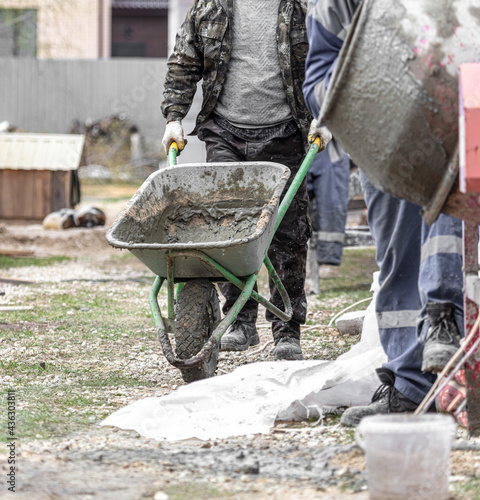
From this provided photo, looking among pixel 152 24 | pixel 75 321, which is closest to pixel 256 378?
pixel 75 321

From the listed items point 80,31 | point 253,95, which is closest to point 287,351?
point 253,95

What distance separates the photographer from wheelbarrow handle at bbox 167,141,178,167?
12.9ft

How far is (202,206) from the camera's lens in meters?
3.93

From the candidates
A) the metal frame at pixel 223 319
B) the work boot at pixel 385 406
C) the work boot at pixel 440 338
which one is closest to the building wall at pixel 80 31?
the metal frame at pixel 223 319

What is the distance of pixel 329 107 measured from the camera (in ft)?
7.52

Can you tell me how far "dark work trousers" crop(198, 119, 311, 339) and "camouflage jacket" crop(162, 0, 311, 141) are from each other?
0.11 m

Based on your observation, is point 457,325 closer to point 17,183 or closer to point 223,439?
point 223,439

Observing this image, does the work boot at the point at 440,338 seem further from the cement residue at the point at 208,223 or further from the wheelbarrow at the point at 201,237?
the cement residue at the point at 208,223

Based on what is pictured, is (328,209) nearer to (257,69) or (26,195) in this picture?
(257,69)

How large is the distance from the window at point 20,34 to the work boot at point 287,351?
20.0 metres

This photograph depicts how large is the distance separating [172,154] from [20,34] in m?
21.6

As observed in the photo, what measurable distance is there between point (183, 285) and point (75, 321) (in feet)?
5.18

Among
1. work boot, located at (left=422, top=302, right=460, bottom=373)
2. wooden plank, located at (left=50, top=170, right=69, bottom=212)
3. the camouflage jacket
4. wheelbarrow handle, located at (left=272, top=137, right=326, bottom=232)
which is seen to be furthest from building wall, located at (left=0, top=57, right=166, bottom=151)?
work boot, located at (left=422, top=302, right=460, bottom=373)

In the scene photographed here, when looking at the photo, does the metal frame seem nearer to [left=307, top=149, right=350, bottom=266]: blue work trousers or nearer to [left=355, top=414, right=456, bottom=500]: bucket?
[left=355, top=414, right=456, bottom=500]: bucket
